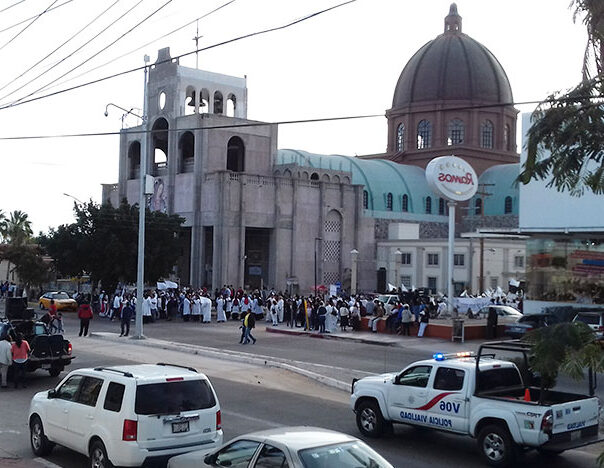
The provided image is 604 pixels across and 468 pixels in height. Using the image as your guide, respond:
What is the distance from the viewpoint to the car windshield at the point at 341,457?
7.03 m

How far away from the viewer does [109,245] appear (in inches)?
1693

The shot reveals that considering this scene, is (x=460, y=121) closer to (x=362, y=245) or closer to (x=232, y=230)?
(x=362, y=245)

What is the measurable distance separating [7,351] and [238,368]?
6.48m

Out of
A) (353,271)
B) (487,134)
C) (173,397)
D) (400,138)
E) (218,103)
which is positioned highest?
(487,134)

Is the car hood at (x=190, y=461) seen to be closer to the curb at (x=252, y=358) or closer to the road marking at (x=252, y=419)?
the road marking at (x=252, y=419)

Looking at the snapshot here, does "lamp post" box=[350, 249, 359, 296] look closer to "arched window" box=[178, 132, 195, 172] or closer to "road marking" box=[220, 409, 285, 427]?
"arched window" box=[178, 132, 195, 172]

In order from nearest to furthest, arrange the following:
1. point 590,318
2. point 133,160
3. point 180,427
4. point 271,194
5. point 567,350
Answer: point 567,350 < point 180,427 < point 590,318 < point 271,194 < point 133,160

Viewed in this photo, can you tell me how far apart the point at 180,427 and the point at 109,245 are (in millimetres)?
34694

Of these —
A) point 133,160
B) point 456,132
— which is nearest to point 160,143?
point 133,160

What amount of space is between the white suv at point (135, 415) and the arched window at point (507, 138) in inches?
3059

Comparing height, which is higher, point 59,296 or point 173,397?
point 173,397

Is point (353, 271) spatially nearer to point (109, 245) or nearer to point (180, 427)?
point (109, 245)

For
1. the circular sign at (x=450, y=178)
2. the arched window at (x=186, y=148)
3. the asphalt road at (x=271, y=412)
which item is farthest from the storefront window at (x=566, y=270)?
the arched window at (x=186, y=148)

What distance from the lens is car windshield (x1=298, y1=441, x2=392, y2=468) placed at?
7031 mm
